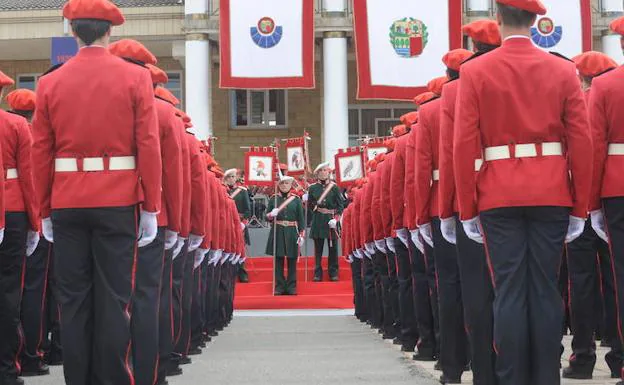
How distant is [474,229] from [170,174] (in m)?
1.74

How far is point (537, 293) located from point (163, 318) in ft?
9.34

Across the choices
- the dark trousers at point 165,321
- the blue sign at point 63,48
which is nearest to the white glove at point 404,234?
the dark trousers at point 165,321

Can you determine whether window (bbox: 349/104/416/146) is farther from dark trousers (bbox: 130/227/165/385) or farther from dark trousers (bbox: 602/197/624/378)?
dark trousers (bbox: 130/227/165/385)

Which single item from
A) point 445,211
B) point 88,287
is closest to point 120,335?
point 88,287

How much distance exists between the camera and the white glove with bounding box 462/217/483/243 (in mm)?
5074

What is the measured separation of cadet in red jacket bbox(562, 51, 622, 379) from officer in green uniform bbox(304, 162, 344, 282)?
40.4 feet

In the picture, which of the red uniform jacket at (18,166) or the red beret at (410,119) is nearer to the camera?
the red uniform jacket at (18,166)

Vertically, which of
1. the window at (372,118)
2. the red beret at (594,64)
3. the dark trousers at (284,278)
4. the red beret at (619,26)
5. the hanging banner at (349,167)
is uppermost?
the window at (372,118)

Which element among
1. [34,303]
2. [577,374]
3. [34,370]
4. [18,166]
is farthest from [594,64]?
[34,370]

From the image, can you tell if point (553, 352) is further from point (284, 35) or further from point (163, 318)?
point (284, 35)

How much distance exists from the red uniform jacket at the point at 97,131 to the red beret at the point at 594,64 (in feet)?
10.0

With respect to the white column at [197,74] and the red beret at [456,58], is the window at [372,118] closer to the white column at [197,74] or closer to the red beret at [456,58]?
the white column at [197,74]

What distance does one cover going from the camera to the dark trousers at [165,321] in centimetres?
674

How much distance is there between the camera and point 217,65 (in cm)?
3441
